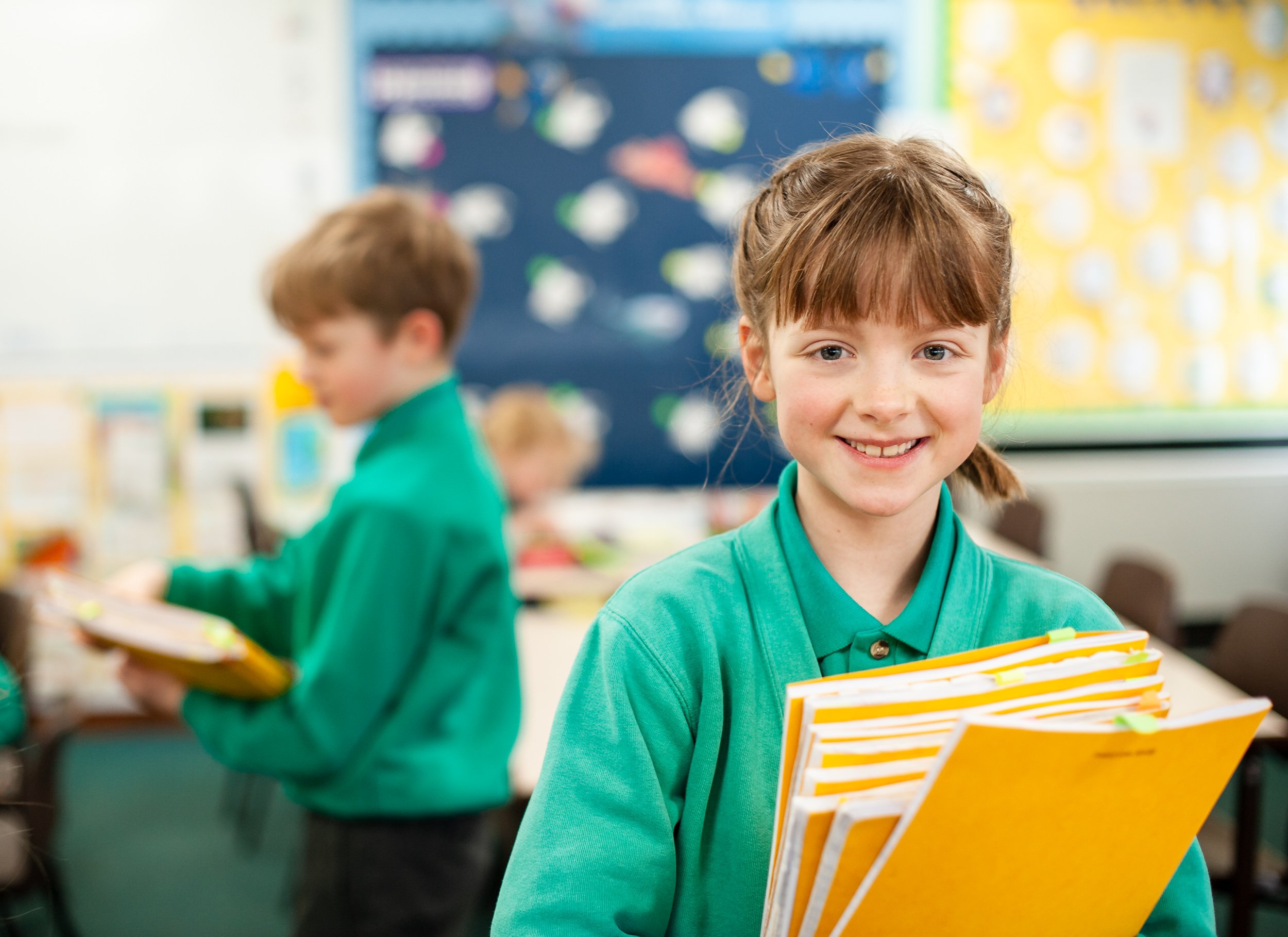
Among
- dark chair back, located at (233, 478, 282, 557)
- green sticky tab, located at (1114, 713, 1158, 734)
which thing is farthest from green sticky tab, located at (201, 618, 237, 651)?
dark chair back, located at (233, 478, 282, 557)

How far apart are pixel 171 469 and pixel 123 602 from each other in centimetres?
281

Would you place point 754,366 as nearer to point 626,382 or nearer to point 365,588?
point 365,588

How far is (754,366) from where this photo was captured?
792 millimetres

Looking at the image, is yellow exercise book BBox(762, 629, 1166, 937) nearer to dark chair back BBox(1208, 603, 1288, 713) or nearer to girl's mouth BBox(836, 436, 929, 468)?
girl's mouth BBox(836, 436, 929, 468)

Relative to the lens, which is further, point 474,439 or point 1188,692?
point 1188,692

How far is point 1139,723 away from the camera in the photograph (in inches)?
21.8

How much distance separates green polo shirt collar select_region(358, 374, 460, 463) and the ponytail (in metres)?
0.78

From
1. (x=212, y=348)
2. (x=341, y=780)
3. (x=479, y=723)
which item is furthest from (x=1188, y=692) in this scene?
(x=212, y=348)

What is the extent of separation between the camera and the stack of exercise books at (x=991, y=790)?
1.76 ft

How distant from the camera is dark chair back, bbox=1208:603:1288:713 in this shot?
2.05 metres

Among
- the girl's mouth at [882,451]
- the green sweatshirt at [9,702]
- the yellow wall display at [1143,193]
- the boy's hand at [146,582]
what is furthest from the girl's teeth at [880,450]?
the yellow wall display at [1143,193]

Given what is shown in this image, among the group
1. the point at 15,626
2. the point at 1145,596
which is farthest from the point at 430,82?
the point at 1145,596

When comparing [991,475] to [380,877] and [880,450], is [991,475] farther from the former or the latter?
[380,877]

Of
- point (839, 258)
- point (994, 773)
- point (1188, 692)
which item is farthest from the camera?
point (1188, 692)
